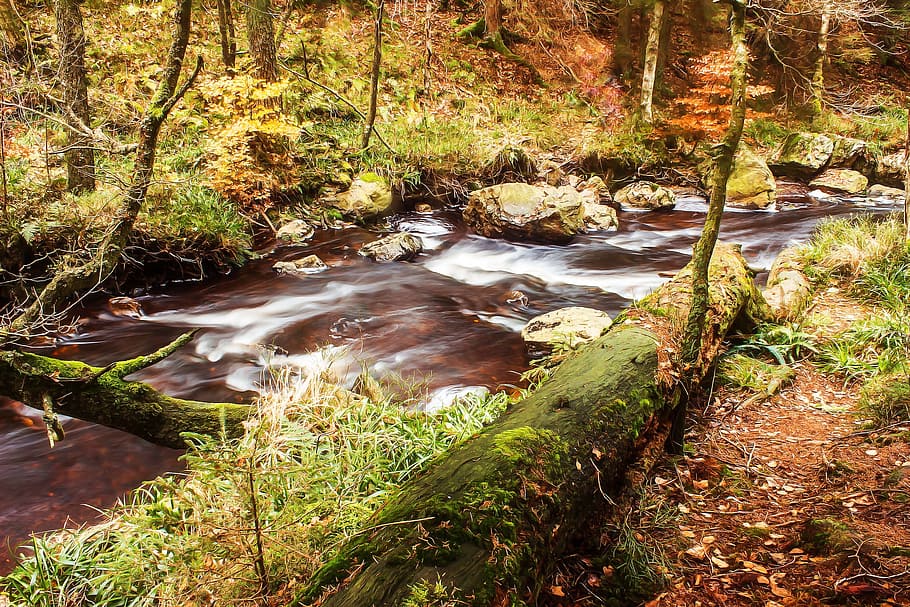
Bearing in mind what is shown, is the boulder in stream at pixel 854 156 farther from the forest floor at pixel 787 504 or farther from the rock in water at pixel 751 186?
the forest floor at pixel 787 504

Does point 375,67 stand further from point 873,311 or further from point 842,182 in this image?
point 842,182

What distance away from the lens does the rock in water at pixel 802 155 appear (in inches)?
515

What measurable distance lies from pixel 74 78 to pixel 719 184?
7735 millimetres

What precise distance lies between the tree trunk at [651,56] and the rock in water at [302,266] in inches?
365

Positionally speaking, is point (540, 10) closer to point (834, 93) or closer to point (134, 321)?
point (834, 93)

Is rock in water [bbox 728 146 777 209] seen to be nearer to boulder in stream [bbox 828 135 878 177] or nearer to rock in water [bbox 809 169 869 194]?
rock in water [bbox 809 169 869 194]

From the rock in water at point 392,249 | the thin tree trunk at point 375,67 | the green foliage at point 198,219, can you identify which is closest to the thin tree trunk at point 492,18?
the thin tree trunk at point 375,67

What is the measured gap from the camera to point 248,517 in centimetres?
234

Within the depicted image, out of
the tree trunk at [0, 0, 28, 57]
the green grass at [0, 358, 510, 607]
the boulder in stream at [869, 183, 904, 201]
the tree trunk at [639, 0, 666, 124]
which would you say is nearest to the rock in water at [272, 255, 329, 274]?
the green grass at [0, 358, 510, 607]

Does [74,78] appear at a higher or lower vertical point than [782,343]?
higher

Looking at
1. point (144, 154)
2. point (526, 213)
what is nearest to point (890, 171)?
point (526, 213)

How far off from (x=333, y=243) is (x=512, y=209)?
313 cm

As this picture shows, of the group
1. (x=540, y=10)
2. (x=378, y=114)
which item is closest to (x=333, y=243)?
(x=378, y=114)

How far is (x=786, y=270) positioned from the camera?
6.45 metres
